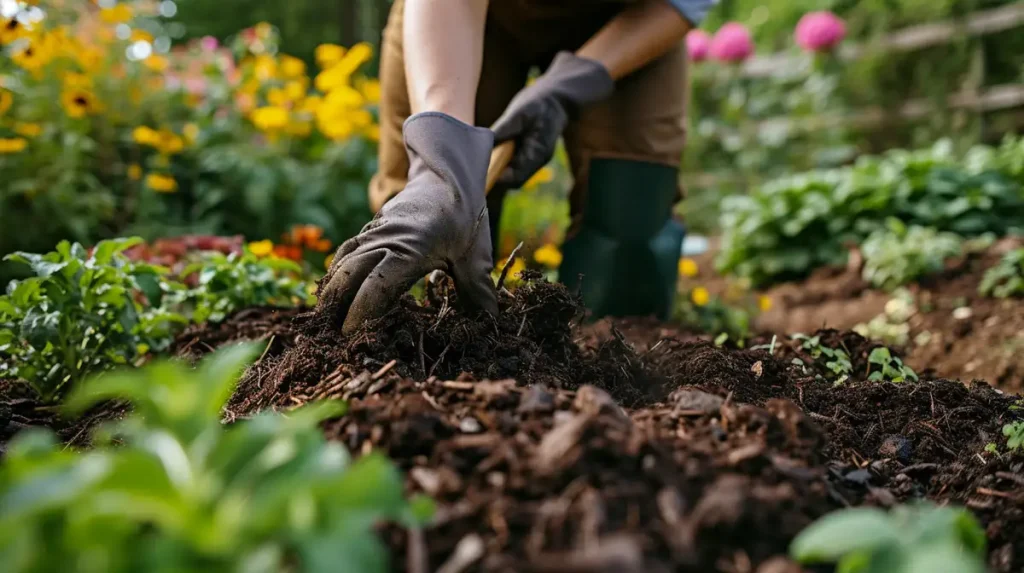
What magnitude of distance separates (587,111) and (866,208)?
2.66m

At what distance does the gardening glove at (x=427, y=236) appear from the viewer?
1.62 m

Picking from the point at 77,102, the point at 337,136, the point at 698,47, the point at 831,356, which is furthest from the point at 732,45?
the point at 831,356

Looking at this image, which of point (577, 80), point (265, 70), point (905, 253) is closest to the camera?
point (577, 80)

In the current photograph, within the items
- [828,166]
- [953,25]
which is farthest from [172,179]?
[953,25]

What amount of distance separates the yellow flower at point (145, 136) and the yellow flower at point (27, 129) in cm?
41

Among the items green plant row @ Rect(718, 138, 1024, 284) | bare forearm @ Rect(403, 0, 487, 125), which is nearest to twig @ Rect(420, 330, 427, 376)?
bare forearm @ Rect(403, 0, 487, 125)

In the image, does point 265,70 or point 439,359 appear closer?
point 439,359

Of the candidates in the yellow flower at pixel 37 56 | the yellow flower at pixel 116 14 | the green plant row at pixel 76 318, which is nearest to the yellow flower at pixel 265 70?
the yellow flower at pixel 116 14

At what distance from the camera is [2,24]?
2.80m

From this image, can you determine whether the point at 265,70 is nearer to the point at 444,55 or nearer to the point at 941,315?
the point at 444,55

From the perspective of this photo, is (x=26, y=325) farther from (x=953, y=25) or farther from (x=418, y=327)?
(x=953, y=25)

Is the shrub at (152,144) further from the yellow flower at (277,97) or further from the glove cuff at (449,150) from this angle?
the glove cuff at (449,150)

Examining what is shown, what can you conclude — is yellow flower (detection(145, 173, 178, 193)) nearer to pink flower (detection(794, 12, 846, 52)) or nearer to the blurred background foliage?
the blurred background foliage

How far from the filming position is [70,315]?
1.88 metres
